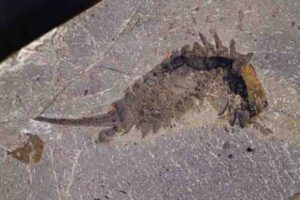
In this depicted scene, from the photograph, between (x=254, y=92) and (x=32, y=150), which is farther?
(x=32, y=150)

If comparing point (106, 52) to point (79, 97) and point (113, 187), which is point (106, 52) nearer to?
point (79, 97)

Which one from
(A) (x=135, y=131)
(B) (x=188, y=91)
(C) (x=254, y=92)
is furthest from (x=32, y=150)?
(C) (x=254, y=92)

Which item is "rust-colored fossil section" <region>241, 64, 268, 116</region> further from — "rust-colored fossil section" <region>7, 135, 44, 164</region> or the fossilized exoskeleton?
Answer: "rust-colored fossil section" <region>7, 135, 44, 164</region>

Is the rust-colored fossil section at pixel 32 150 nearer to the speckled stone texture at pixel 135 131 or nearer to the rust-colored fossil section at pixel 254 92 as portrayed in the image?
the speckled stone texture at pixel 135 131

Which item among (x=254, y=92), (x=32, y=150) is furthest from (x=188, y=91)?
(x=32, y=150)

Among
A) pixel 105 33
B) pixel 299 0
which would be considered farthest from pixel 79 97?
pixel 299 0

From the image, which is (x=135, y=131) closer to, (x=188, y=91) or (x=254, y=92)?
(x=188, y=91)

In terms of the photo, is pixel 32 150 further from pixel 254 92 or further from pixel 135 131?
pixel 254 92

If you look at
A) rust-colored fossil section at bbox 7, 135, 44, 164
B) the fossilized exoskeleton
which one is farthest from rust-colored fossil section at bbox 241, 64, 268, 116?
rust-colored fossil section at bbox 7, 135, 44, 164
